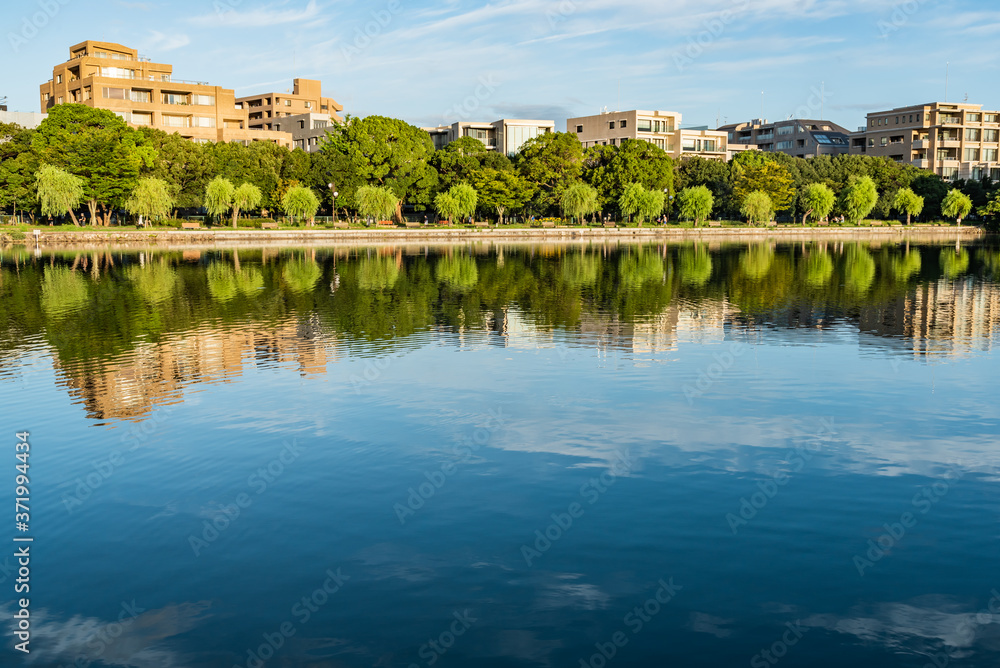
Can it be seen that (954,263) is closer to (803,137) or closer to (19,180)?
(19,180)

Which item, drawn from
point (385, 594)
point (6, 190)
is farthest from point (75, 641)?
point (6, 190)

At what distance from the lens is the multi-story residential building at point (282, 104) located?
165000 mm

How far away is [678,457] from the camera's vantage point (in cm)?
1320

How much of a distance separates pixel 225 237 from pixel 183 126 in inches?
2227

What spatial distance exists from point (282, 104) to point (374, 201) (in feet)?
265

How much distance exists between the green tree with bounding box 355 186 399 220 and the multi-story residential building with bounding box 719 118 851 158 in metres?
111

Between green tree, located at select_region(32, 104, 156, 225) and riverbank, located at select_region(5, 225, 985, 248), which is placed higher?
green tree, located at select_region(32, 104, 156, 225)

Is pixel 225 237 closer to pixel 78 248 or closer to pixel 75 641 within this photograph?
pixel 78 248

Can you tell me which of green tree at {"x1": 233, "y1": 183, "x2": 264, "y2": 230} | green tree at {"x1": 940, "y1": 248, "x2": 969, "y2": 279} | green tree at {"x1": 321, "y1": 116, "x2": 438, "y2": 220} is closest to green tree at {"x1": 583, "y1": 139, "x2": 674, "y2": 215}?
green tree at {"x1": 321, "y1": 116, "x2": 438, "y2": 220}

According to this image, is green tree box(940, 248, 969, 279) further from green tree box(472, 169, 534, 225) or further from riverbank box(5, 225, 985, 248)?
green tree box(472, 169, 534, 225)

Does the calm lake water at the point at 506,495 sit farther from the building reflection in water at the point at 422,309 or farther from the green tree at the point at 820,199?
the green tree at the point at 820,199

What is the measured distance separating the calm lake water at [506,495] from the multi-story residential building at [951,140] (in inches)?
6012

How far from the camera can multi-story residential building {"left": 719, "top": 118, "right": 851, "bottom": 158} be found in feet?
593

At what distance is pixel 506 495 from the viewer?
11.6 m
